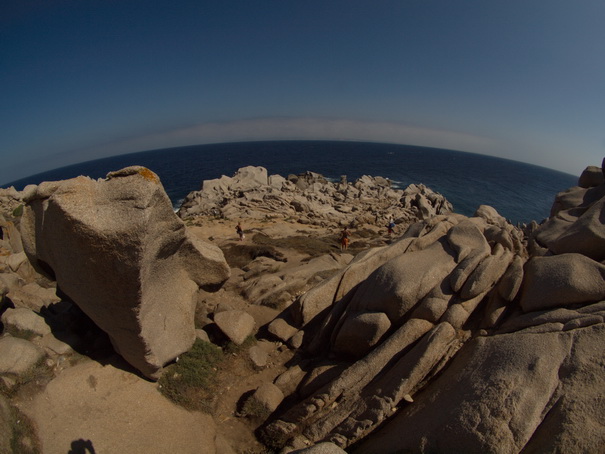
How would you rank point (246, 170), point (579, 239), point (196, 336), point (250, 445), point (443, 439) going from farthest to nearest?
point (246, 170) < point (196, 336) < point (579, 239) < point (250, 445) < point (443, 439)

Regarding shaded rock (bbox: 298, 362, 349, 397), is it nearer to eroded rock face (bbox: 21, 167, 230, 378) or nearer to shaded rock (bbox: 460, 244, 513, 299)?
eroded rock face (bbox: 21, 167, 230, 378)

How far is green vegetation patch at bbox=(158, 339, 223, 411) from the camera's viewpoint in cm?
979

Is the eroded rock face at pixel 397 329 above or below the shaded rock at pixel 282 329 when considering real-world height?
above

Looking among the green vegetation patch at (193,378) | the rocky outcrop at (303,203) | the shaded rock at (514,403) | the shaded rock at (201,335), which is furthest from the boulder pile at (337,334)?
the rocky outcrop at (303,203)

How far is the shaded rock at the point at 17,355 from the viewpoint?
825 centimetres

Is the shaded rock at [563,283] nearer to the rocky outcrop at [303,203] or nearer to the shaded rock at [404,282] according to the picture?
the shaded rock at [404,282]

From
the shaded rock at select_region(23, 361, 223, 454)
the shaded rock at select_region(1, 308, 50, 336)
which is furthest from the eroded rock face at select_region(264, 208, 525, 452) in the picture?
the shaded rock at select_region(1, 308, 50, 336)

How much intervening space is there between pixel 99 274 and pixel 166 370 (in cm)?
423

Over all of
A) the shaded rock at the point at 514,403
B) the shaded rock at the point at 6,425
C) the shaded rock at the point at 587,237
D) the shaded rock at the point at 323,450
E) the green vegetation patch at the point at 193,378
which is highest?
the shaded rock at the point at 587,237

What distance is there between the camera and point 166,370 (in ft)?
34.0

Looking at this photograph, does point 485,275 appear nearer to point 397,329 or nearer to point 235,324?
point 397,329

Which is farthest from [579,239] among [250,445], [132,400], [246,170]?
[246,170]

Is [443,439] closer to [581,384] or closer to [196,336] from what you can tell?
[581,384]

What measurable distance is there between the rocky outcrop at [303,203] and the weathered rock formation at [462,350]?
27260 mm
